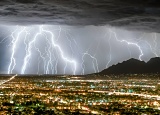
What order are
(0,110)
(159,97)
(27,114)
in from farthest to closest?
1. (159,97)
2. (0,110)
3. (27,114)

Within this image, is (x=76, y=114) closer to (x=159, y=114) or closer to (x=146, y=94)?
(x=159, y=114)

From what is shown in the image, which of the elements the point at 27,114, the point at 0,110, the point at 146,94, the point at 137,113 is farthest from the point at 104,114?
the point at 146,94

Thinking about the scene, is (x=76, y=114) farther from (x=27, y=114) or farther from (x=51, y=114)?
(x=27, y=114)

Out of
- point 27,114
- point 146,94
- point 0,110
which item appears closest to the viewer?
point 27,114

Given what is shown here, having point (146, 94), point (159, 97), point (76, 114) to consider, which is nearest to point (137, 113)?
point (76, 114)

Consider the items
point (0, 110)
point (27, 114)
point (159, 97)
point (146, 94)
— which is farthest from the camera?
point (146, 94)

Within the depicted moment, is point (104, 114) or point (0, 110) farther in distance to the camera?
point (0, 110)

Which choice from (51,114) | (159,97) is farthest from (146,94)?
(51,114)

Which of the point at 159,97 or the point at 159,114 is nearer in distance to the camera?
the point at 159,114

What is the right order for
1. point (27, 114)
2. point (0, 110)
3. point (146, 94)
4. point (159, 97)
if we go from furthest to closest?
point (146, 94) < point (159, 97) < point (0, 110) < point (27, 114)
